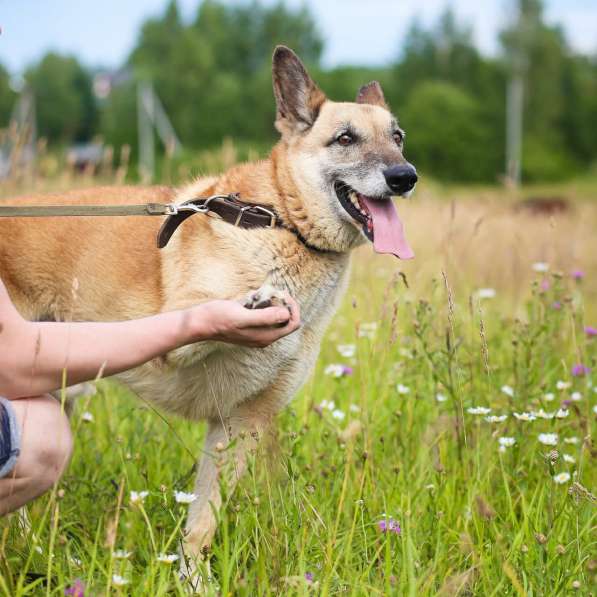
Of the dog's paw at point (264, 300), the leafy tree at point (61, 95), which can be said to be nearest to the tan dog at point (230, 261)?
the dog's paw at point (264, 300)

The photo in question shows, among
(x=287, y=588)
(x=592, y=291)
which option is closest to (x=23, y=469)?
(x=287, y=588)

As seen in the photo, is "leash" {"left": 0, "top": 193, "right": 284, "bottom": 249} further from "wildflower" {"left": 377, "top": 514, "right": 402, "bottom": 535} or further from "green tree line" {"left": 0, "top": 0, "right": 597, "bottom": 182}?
"green tree line" {"left": 0, "top": 0, "right": 597, "bottom": 182}

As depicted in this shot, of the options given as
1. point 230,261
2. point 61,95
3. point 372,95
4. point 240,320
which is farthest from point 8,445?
point 61,95

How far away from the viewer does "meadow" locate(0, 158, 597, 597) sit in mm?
1640

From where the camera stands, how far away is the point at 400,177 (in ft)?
7.62

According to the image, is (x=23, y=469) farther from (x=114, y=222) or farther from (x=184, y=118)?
(x=184, y=118)

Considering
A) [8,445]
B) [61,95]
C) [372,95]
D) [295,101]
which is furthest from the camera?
[61,95]

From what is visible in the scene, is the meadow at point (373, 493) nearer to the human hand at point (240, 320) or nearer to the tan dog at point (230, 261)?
the tan dog at point (230, 261)

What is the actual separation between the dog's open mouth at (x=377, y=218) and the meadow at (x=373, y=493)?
0.12 meters

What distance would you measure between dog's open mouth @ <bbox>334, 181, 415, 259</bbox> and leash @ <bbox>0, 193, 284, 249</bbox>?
0.27m

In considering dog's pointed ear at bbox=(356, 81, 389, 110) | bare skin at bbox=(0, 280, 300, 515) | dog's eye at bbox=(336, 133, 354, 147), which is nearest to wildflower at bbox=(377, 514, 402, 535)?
bare skin at bbox=(0, 280, 300, 515)

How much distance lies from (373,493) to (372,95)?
173 centimetres

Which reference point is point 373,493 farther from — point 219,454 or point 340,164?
point 340,164

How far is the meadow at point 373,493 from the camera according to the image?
1.64 meters
